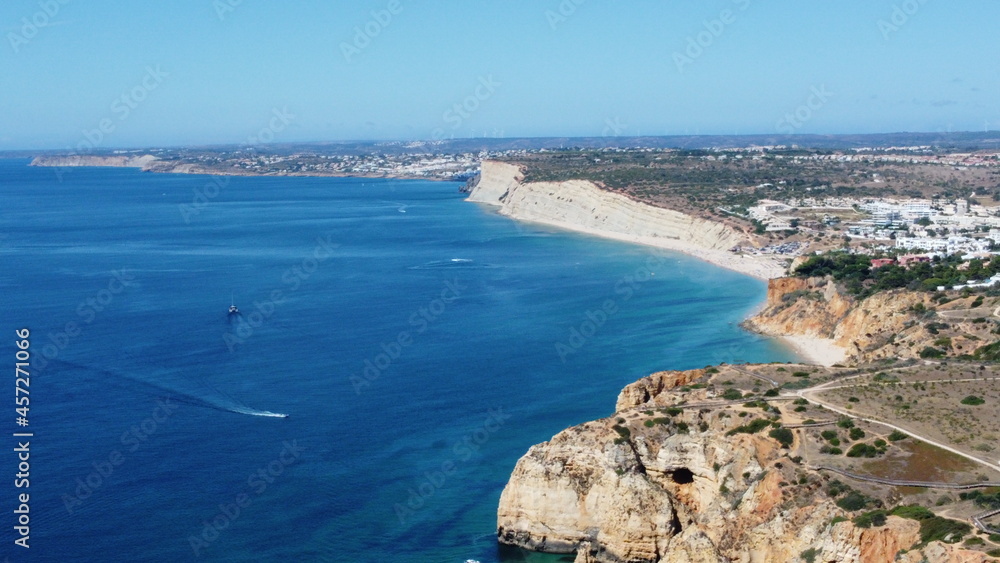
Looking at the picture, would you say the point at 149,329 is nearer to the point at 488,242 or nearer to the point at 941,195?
the point at 488,242

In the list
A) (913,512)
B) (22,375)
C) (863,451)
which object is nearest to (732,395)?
(863,451)

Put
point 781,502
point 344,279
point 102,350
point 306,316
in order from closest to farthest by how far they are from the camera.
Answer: point 781,502 → point 102,350 → point 306,316 → point 344,279

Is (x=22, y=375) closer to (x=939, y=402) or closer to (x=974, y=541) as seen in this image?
(x=939, y=402)

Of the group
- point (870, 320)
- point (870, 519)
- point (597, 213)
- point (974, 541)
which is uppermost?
point (974, 541)

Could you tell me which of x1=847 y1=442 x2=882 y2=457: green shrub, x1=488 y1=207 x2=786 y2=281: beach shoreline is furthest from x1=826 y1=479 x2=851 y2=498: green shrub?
x1=488 y1=207 x2=786 y2=281: beach shoreline

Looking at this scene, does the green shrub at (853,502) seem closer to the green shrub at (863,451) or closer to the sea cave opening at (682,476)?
the green shrub at (863,451)

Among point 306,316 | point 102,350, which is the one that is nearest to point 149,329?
point 102,350

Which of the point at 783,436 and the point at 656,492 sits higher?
the point at 783,436
